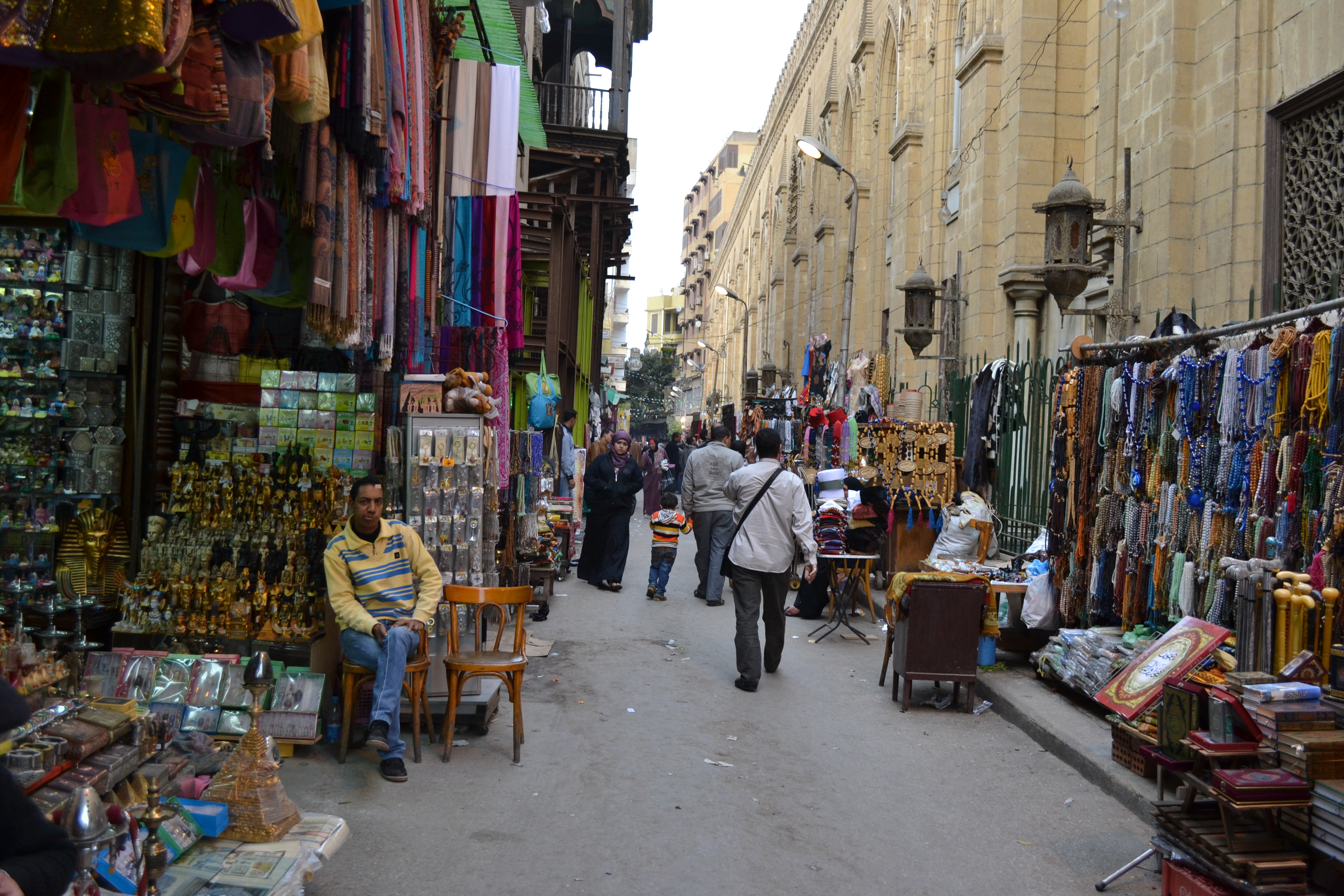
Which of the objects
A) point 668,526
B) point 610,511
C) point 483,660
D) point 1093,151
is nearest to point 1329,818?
point 483,660

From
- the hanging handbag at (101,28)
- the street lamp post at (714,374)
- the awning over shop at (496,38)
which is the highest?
the street lamp post at (714,374)

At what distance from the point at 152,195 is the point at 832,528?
7.15 m

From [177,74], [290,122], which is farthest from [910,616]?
[177,74]

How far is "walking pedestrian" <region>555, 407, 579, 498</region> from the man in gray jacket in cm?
386

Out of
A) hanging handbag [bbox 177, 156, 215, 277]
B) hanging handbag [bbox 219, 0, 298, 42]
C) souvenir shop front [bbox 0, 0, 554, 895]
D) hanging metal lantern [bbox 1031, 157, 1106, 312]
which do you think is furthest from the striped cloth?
hanging handbag [bbox 219, 0, 298, 42]

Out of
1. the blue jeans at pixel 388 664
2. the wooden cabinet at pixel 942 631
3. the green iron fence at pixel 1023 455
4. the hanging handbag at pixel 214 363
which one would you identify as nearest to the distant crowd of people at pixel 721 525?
the wooden cabinet at pixel 942 631

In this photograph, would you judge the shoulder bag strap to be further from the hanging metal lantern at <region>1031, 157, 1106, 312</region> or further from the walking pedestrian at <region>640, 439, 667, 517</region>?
the walking pedestrian at <region>640, 439, 667, 517</region>

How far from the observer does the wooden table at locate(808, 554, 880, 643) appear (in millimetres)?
10477

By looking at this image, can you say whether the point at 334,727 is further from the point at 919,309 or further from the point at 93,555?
the point at 919,309

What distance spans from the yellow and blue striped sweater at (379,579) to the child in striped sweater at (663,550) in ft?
20.0

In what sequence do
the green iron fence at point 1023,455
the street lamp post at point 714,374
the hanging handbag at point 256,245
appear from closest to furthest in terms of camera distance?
the hanging handbag at point 256,245 → the green iron fence at point 1023,455 → the street lamp post at point 714,374

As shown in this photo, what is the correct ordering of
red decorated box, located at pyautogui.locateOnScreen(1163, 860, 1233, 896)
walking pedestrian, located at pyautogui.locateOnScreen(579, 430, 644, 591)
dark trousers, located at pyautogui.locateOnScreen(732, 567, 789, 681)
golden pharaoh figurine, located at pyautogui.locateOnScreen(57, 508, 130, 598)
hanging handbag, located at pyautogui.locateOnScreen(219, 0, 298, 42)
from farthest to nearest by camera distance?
1. walking pedestrian, located at pyautogui.locateOnScreen(579, 430, 644, 591)
2. dark trousers, located at pyautogui.locateOnScreen(732, 567, 789, 681)
3. golden pharaoh figurine, located at pyautogui.locateOnScreen(57, 508, 130, 598)
4. red decorated box, located at pyautogui.locateOnScreen(1163, 860, 1233, 896)
5. hanging handbag, located at pyautogui.locateOnScreen(219, 0, 298, 42)

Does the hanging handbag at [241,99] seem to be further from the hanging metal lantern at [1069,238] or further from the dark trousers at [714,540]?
the dark trousers at [714,540]

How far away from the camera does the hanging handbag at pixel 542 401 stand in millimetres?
14344
